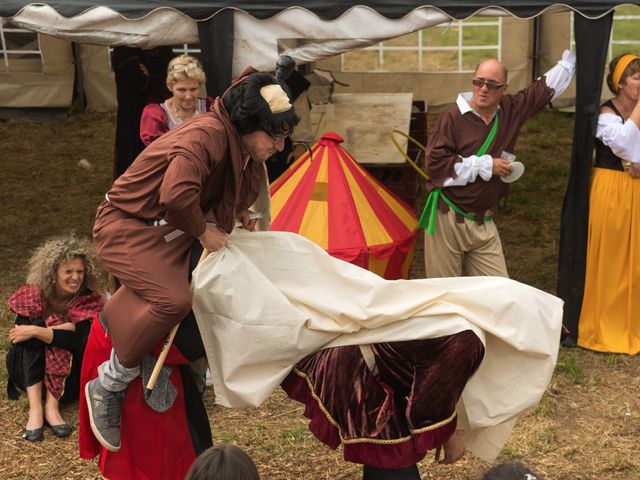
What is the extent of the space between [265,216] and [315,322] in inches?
29.9

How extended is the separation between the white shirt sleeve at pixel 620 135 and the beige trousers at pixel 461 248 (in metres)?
0.75

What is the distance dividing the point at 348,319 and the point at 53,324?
2091 mm

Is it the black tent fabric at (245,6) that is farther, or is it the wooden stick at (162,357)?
the black tent fabric at (245,6)

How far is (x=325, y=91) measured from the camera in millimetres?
8227

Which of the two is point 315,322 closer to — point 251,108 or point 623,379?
point 251,108

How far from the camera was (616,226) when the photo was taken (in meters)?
5.39

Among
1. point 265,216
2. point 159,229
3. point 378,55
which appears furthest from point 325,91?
point 159,229

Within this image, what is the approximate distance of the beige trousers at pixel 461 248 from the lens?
5383 mm

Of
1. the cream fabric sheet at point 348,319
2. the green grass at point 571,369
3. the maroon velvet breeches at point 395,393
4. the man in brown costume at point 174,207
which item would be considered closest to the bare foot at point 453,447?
the cream fabric sheet at point 348,319

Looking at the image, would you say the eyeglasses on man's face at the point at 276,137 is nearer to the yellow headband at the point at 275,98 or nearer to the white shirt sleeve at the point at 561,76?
the yellow headband at the point at 275,98

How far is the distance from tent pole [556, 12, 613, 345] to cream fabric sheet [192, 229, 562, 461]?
2.29 meters

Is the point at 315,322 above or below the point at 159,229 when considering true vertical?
below

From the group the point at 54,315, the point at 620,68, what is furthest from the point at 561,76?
the point at 54,315

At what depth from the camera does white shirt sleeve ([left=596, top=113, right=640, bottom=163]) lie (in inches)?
202
